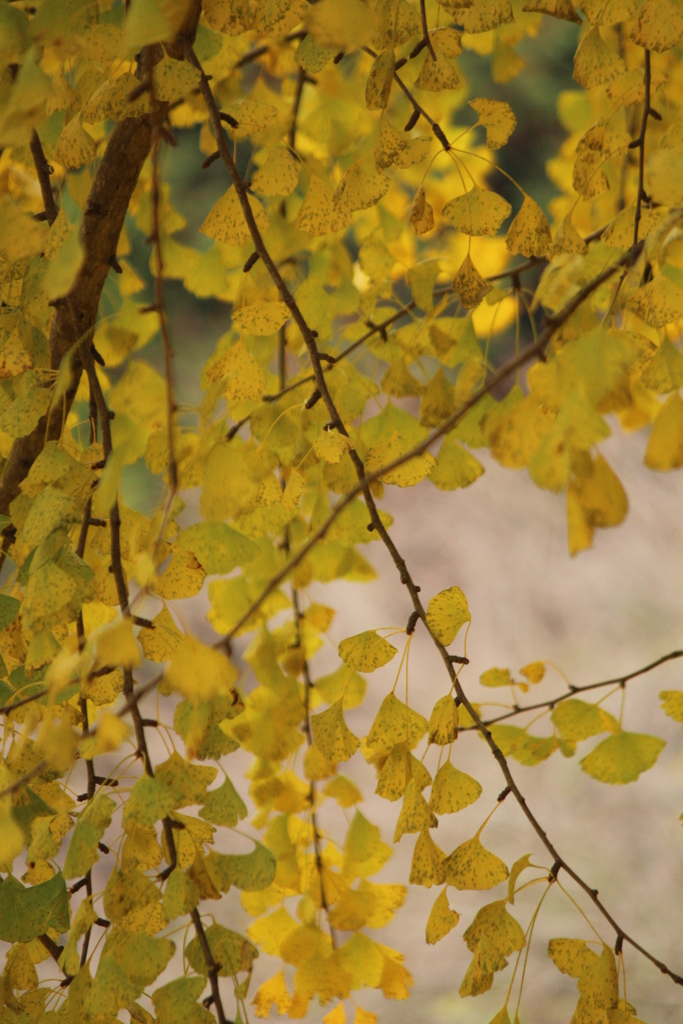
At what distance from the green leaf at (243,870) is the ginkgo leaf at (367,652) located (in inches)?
4.7

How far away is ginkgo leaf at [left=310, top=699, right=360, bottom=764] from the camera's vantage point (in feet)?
1.64

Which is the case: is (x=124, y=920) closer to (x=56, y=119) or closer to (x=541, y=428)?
(x=541, y=428)

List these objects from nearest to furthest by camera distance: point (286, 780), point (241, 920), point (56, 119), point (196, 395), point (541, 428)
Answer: point (541, 428)
point (56, 119)
point (286, 780)
point (241, 920)
point (196, 395)

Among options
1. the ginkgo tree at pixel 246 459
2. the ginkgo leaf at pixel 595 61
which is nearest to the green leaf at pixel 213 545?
the ginkgo tree at pixel 246 459

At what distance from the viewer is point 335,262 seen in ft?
2.73

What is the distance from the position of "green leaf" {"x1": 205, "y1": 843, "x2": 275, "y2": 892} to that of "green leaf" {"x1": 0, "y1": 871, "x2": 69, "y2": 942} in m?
0.08

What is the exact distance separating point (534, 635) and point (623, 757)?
4.31ft

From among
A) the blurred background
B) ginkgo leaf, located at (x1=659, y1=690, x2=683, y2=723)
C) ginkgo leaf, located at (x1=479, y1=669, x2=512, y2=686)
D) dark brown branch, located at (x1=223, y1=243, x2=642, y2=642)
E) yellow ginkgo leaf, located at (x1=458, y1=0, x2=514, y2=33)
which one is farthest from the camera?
the blurred background

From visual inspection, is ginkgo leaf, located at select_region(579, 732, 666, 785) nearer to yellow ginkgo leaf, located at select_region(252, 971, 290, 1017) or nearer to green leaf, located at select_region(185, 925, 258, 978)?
green leaf, located at select_region(185, 925, 258, 978)

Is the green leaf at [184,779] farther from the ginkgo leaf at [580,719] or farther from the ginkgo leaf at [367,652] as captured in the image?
the ginkgo leaf at [580,719]

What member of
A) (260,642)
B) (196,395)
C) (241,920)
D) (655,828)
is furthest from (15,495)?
(196,395)

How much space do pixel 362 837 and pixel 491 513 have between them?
58.5 inches

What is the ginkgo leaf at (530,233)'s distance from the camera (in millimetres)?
486

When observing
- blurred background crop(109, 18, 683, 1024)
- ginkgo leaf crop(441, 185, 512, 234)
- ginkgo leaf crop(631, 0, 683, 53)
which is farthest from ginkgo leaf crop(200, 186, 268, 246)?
blurred background crop(109, 18, 683, 1024)
